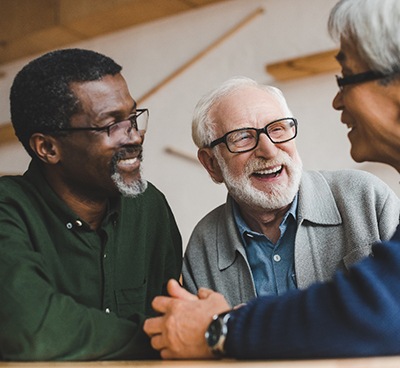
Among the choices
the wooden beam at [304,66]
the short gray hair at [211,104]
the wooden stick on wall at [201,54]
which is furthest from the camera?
the wooden stick on wall at [201,54]

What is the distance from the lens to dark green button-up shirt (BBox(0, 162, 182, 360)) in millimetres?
1405

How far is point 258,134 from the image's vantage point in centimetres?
207

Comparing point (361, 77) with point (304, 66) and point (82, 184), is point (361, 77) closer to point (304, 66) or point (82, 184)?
point (82, 184)

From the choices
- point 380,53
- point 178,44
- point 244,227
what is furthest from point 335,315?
point 178,44

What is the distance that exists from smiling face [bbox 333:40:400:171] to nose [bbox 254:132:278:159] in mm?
679

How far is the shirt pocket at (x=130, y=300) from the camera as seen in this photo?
186 centimetres

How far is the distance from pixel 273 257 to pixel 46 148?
2.33ft

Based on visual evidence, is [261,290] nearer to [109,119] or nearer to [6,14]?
[109,119]

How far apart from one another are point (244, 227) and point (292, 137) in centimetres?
31

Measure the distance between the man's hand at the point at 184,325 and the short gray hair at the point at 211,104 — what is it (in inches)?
33.5

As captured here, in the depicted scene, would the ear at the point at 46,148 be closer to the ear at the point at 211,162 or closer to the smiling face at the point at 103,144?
the smiling face at the point at 103,144

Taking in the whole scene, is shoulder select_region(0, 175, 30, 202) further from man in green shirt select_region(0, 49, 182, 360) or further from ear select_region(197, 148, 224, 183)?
ear select_region(197, 148, 224, 183)

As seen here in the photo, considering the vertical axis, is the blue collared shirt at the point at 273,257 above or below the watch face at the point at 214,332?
above

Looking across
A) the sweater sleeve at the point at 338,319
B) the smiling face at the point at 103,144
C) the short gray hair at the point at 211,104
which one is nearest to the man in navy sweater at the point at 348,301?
the sweater sleeve at the point at 338,319
